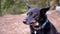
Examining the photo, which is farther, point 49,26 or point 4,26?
point 4,26

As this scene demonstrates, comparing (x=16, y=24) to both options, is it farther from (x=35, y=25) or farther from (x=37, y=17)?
(x=37, y=17)

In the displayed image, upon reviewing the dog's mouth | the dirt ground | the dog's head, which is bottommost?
the dirt ground

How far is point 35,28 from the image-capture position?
18.7 ft

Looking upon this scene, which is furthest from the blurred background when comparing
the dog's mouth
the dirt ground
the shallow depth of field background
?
the dog's mouth

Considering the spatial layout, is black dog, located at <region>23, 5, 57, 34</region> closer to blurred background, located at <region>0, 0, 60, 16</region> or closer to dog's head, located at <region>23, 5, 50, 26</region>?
dog's head, located at <region>23, 5, 50, 26</region>

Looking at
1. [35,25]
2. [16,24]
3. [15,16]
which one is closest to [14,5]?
[15,16]

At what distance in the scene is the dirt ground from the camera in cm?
862

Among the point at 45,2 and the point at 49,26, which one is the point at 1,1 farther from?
the point at 49,26

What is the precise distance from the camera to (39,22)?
564 centimetres

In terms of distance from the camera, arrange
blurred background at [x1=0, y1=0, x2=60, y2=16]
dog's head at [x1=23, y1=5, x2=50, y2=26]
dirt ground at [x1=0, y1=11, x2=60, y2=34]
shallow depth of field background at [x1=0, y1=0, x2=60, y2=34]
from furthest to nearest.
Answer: blurred background at [x1=0, y1=0, x2=60, y2=16], shallow depth of field background at [x1=0, y1=0, x2=60, y2=34], dirt ground at [x1=0, y1=11, x2=60, y2=34], dog's head at [x1=23, y1=5, x2=50, y2=26]

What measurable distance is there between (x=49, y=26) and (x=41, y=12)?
1.28 ft

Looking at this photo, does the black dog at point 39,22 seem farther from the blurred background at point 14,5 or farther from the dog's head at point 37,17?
the blurred background at point 14,5

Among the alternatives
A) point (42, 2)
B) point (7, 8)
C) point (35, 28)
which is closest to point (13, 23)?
point (7, 8)

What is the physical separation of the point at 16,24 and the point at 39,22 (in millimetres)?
4076
